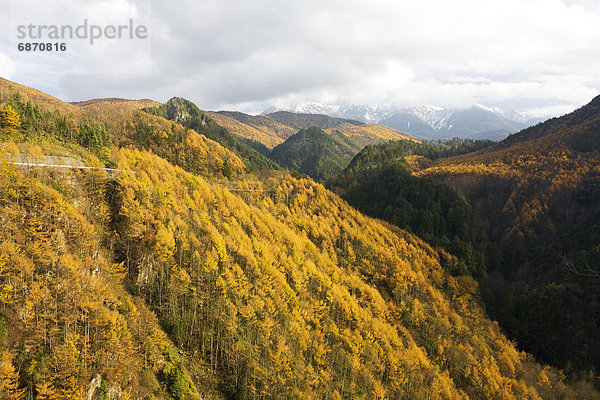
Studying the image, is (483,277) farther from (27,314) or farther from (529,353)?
(27,314)

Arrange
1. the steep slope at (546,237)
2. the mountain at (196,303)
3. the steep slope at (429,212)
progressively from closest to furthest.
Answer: the mountain at (196,303), the steep slope at (546,237), the steep slope at (429,212)

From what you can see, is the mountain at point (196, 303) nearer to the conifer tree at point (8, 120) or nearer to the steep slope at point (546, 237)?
the conifer tree at point (8, 120)

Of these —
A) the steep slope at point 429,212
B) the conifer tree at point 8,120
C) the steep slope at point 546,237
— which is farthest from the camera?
the steep slope at point 429,212

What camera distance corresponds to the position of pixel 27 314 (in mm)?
25719

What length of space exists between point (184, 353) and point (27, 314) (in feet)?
58.4

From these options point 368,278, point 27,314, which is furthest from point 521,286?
point 27,314

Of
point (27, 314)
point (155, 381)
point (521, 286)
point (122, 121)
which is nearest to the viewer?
point (27, 314)

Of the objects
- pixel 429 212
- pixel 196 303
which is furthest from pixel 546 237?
pixel 196 303

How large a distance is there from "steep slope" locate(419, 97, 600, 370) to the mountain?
940cm

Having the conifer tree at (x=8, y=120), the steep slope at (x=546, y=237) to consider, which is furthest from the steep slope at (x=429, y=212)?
the conifer tree at (x=8, y=120)

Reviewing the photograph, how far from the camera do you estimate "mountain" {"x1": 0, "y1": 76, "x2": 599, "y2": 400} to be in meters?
27.9

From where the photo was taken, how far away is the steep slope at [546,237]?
7581 cm

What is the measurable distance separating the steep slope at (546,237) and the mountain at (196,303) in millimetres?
9398

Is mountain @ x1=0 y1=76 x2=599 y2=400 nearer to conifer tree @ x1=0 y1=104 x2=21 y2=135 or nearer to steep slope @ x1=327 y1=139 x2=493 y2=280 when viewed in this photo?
conifer tree @ x1=0 y1=104 x2=21 y2=135
